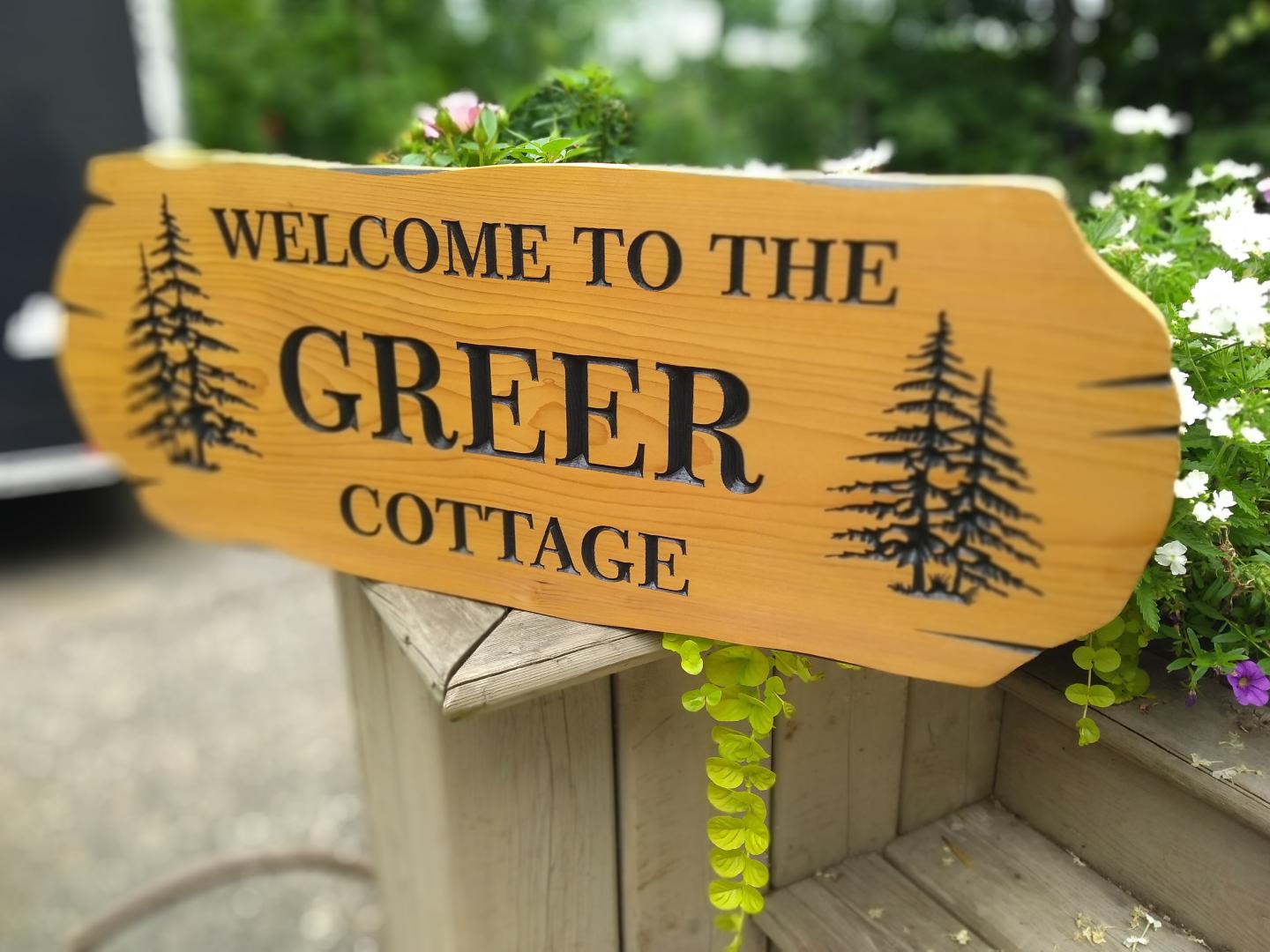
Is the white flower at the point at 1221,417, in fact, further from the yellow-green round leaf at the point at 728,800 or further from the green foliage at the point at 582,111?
the green foliage at the point at 582,111

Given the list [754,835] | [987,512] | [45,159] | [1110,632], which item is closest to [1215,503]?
[1110,632]

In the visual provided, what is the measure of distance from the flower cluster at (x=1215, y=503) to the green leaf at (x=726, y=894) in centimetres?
37

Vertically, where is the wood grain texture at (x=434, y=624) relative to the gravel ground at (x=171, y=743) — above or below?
above

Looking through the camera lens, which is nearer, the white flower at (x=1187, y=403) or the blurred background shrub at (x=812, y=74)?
the white flower at (x=1187, y=403)

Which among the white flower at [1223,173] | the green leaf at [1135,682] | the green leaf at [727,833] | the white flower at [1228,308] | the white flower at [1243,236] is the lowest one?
the green leaf at [727,833]

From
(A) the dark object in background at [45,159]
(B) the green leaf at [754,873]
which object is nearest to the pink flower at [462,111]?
(B) the green leaf at [754,873]

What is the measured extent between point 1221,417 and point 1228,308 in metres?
0.10

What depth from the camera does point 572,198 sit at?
91cm

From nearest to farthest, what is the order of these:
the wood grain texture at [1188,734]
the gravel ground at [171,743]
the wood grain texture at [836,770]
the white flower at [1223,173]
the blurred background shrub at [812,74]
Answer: the wood grain texture at [1188,734], the wood grain texture at [836,770], the white flower at [1223,173], the gravel ground at [171,743], the blurred background shrub at [812,74]

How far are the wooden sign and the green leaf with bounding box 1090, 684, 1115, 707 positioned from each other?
6.4 inches

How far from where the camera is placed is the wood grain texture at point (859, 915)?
3.38 feet

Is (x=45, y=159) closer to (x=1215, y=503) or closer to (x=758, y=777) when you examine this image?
(x=758, y=777)

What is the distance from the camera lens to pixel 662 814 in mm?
1096

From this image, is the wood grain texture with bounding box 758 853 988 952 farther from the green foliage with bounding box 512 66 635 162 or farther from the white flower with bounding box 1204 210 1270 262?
the green foliage with bounding box 512 66 635 162
